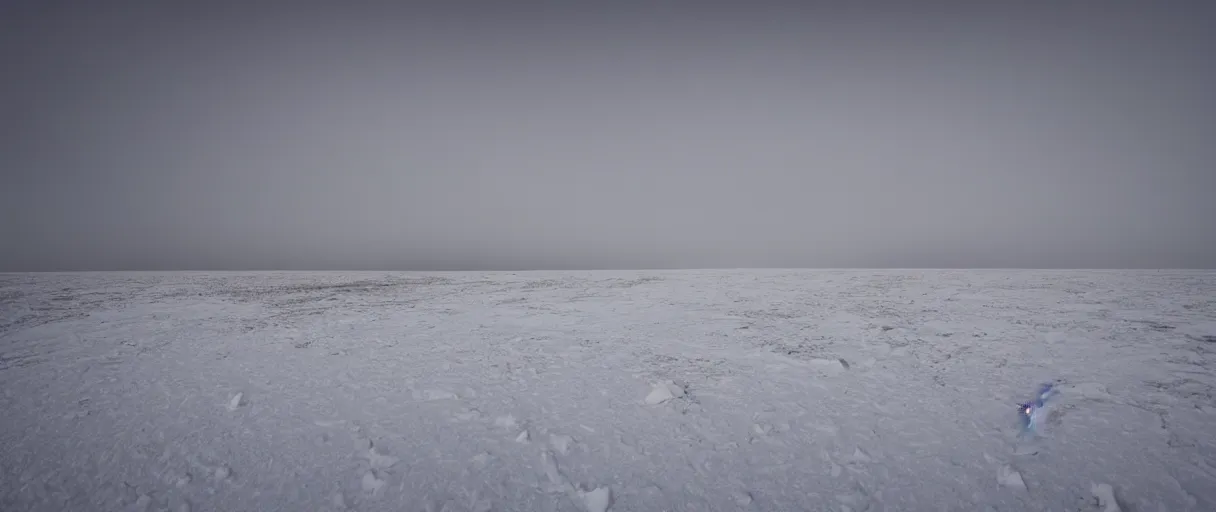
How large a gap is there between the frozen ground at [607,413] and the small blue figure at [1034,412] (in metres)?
0.04

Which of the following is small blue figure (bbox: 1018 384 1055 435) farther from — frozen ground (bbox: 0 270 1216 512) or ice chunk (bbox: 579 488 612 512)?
ice chunk (bbox: 579 488 612 512)

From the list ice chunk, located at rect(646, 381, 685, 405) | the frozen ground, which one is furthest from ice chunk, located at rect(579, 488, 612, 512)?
ice chunk, located at rect(646, 381, 685, 405)

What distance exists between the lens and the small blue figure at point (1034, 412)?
1.42 m

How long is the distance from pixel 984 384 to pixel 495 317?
314 cm

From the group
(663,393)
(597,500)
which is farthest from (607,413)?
(597,500)

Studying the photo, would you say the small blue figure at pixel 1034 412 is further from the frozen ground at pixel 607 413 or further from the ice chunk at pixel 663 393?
the ice chunk at pixel 663 393

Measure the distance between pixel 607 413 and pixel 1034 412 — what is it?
1610 mm

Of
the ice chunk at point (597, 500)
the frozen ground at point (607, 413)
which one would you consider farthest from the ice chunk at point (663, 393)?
the ice chunk at point (597, 500)

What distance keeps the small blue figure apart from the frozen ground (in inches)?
1.6

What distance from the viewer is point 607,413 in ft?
5.30

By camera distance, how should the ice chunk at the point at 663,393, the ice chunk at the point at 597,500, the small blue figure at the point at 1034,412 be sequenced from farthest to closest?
the ice chunk at the point at 663,393 → the small blue figure at the point at 1034,412 → the ice chunk at the point at 597,500

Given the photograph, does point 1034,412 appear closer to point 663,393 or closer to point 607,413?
point 663,393

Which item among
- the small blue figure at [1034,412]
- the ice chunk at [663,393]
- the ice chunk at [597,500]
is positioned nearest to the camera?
the ice chunk at [597,500]

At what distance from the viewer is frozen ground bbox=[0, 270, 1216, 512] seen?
3.70ft
